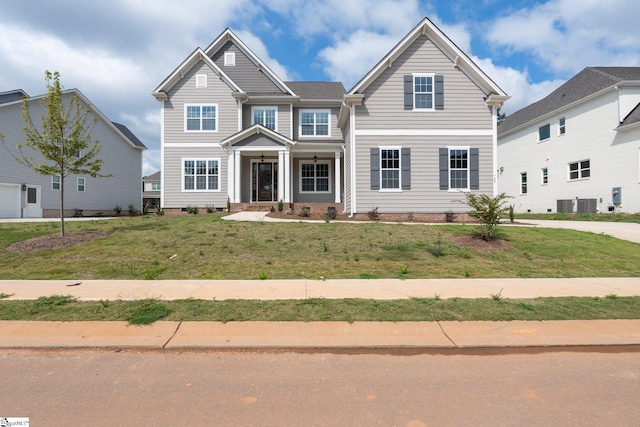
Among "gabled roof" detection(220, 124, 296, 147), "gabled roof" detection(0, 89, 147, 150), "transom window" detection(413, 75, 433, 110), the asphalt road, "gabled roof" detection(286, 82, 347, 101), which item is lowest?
the asphalt road

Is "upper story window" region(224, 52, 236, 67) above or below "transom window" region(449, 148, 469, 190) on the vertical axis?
above

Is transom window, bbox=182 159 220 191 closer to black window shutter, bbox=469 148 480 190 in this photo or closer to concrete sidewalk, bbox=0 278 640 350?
black window shutter, bbox=469 148 480 190

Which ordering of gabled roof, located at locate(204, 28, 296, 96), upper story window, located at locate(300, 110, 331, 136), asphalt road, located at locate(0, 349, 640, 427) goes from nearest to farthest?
1. asphalt road, located at locate(0, 349, 640, 427)
2. gabled roof, located at locate(204, 28, 296, 96)
3. upper story window, located at locate(300, 110, 331, 136)

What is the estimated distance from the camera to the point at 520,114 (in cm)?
3148

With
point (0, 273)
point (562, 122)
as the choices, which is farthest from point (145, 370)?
point (562, 122)

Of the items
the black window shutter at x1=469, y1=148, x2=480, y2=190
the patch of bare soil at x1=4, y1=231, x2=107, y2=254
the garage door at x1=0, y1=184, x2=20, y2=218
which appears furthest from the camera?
the garage door at x1=0, y1=184, x2=20, y2=218

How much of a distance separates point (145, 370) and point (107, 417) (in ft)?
2.62

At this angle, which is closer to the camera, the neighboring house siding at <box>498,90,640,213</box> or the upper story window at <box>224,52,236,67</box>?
the neighboring house siding at <box>498,90,640,213</box>

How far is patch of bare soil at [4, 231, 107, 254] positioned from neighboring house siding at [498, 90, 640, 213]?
1040 inches

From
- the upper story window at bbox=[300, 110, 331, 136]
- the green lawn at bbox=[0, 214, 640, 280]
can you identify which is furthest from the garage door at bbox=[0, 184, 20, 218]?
the upper story window at bbox=[300, 110, 331, 136]

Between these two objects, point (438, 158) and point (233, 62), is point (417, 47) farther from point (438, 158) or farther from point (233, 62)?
point (233, 62)

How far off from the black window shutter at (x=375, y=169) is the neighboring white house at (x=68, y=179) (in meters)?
14.6

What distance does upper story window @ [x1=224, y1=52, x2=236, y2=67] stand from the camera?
2388 cm

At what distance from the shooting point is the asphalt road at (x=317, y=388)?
9.32 feet
